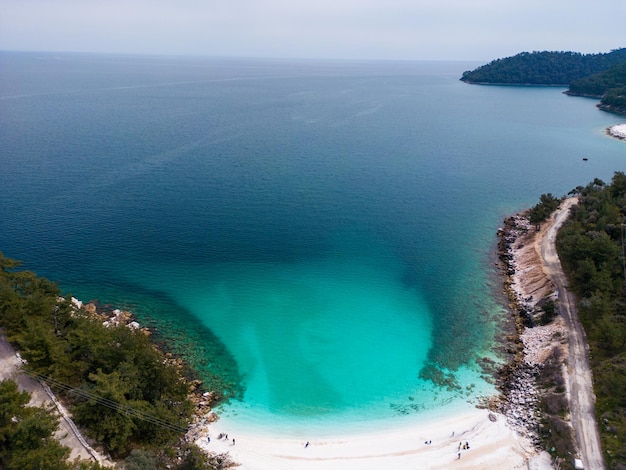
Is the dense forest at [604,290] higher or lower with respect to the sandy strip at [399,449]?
higher

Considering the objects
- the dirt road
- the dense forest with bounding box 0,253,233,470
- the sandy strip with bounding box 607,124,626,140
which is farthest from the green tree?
the sandy strip with bounding box 607,124,626,140

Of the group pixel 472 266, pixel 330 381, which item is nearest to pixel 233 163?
pixel 472 266

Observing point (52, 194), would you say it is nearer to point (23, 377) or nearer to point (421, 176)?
point (23, 377)

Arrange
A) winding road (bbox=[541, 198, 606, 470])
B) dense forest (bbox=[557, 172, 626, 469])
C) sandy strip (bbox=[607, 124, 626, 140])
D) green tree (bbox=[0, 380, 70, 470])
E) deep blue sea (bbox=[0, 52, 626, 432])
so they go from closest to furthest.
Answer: green tree (bbox=[0, 380, 70, 470]), winding road (bbox=[541, 198, 606, 470]), dense forest (bbox=[557, 172, 626, 469]), deep blue sea (bbox=[0, 52, 626, 432]), sandy strip (bbox=[607, 124, 626, 140])

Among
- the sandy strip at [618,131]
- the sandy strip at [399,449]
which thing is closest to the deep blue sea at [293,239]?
the sandy strip at [399,449]

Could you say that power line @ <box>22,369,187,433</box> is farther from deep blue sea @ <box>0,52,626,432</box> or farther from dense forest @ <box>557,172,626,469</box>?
dense forest @ <box>557,172,626,469</box>

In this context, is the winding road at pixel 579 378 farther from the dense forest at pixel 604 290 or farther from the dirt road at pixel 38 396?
the dirt road at pixel 38 396
